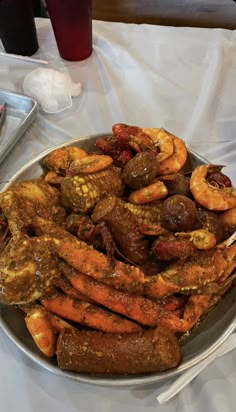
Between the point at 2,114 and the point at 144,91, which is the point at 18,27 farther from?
the point at 144,91

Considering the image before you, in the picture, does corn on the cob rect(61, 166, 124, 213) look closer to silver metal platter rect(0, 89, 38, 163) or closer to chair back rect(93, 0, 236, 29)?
silver metal platter rect(0, 89, 38, 163)

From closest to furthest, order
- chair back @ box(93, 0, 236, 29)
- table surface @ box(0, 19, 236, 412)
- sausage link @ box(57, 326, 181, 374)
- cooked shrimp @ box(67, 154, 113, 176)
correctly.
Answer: sausage link @ box(57, 326, 181, 374), cooked shrimp @ box(67, 154, 113, 176), table surface @ box(0, 19, 236, 412), chair back @ box(93, 0, 236, 29)

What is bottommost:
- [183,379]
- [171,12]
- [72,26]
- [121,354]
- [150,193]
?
[183,379]

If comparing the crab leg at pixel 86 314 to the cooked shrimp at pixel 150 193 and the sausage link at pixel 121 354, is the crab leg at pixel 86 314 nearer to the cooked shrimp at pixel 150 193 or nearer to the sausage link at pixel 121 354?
the sausage link at pixel 121 354

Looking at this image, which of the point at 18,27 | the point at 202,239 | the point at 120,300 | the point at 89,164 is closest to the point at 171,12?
the point at 18,27

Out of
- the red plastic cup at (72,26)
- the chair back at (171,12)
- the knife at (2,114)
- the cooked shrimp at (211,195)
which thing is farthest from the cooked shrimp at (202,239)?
the chair back at (171,12)

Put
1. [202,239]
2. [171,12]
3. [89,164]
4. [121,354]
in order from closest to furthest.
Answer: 1. [121,354]
2. [202,239]
3. [89,164]
4. [171,12]

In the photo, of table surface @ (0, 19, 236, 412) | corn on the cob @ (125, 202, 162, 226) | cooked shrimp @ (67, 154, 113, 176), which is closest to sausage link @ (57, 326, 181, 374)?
table surface @ (0, 19, 236, 412)
